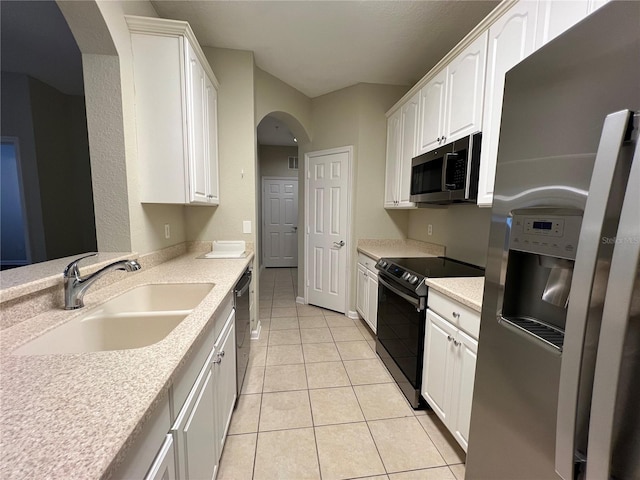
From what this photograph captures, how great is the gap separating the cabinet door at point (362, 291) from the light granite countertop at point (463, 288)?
1.31 m

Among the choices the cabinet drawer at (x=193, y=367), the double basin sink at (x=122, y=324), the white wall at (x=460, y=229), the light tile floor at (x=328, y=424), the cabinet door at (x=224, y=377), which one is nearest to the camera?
the cabinet drawer at (x=193, y=367)

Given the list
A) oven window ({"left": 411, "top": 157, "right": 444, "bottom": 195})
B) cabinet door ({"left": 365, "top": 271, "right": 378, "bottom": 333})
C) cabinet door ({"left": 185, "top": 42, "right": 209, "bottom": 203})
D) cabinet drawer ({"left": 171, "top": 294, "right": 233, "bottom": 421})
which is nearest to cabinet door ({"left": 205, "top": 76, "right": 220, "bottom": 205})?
cabinet door ({"left": 185, "top": 42, "right": 209, "bottom": 203})

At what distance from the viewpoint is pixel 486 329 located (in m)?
0.96

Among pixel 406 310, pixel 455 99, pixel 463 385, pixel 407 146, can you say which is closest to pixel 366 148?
pixel 407 146

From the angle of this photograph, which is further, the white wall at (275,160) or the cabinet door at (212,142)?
the white wall at (275,160)

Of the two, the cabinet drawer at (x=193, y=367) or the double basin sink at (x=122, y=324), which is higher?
the double basin sink at (x=122, y=324)

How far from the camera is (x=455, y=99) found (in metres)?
1.89

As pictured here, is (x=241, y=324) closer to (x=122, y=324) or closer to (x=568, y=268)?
(x=122, y=324)

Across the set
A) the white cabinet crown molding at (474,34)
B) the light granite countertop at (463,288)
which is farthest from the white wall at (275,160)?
the light granite countertop at (463,288)

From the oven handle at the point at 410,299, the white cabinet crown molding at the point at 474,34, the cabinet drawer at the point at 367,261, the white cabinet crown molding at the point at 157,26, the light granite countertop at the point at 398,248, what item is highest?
the white cabinet crown molding at the point at 157,26

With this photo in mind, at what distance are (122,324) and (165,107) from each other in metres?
1.43

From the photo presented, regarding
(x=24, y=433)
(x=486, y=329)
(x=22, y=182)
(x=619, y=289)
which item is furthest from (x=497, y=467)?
(x=22, y=182)

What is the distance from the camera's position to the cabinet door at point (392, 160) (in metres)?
2.88

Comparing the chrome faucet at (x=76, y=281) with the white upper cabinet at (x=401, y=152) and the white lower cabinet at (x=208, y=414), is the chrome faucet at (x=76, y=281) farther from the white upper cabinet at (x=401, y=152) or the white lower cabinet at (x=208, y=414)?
the white upper cabinet at (x=401, y=152)
